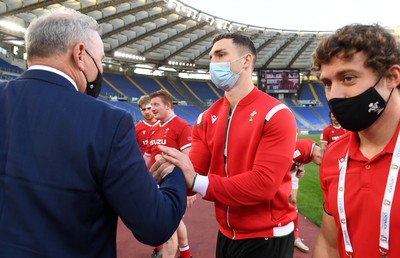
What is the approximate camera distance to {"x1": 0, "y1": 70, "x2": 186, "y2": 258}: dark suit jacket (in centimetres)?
121

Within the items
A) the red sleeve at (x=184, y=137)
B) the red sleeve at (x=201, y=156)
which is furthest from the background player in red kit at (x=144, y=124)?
the red sleeve at (x=201, y=156)

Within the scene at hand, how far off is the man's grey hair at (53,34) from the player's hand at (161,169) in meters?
0.71

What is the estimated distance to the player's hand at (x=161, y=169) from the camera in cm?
160

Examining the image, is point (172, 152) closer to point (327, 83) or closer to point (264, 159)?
point (264, 159)

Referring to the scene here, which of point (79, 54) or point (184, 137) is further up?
point (79, 54)

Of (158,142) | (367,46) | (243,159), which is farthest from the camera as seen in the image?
(158,142)

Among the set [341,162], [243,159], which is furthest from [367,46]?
[243,159]

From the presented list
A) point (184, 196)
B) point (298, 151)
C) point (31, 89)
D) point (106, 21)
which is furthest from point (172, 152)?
point (106, 21)

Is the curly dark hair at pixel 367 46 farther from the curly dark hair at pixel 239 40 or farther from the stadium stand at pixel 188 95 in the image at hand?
the stadium stand at pixel 188 95

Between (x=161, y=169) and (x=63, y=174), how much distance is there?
54 cm

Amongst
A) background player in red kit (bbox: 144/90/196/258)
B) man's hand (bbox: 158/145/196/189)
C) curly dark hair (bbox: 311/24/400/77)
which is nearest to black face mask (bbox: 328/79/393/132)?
curly dark hair (bbox: 311/24/400/77)

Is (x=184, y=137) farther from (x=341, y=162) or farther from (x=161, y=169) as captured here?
(x=341, y=162)

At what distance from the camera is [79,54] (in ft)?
4.58

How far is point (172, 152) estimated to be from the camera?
169 cm
